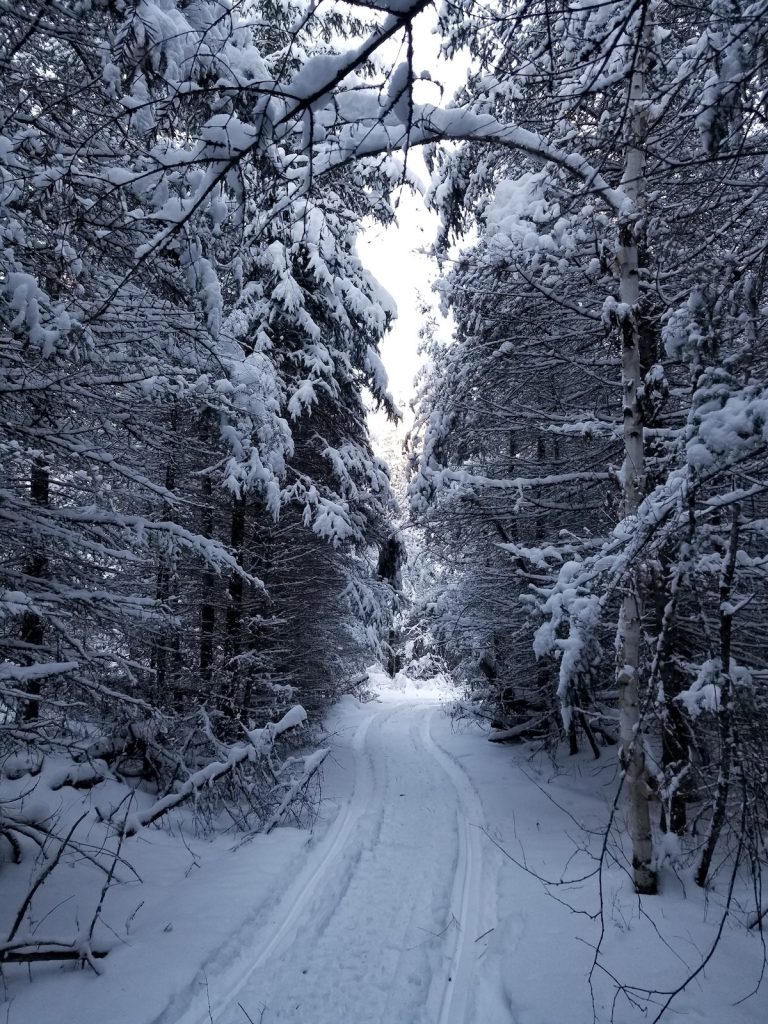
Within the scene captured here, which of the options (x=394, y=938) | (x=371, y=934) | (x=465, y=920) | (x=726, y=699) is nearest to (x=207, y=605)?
(x=371, y=934)

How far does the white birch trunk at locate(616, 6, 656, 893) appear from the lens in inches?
189

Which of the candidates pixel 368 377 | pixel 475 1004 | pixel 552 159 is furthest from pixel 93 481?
pixel 368 377

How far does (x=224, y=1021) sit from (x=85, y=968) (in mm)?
1249

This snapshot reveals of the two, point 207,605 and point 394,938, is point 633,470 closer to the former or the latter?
point 394,938

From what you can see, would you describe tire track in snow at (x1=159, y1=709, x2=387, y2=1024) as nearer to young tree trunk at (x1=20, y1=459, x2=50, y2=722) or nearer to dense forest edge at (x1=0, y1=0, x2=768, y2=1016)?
dense forest edge at (x1=0, y1=0, x2=768, y2=1016)

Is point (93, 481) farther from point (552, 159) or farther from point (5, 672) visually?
point (552, 159)

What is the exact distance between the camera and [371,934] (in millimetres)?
4773

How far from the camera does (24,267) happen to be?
4.78 m

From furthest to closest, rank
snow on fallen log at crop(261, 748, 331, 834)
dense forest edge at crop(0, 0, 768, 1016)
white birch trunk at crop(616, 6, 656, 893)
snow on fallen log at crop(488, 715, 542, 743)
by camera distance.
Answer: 1. snow on fallen log at crop(488, 715, 542, 743)
2. snow on fallen log at crop(261, 748, 331, 834)
3. white birch trunk at crop(616, 6, 656, 893)
4. dense forest edge at crop(0, 0, 768, 1016)

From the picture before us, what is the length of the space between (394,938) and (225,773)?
9.83 ft

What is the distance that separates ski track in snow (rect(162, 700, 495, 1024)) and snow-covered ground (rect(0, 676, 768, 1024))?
2 centimetres

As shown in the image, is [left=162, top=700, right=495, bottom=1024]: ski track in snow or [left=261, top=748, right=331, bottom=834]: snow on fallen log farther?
[left=261, top=748, right=331, bottom=834]: snow on fallen log

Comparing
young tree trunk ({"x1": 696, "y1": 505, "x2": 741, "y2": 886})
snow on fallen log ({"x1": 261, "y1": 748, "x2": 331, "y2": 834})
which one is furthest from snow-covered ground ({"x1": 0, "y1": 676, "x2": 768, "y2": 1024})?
young tree trunk ({"x1": 696, "y1": 505, "x2": 741, "y2": 886})

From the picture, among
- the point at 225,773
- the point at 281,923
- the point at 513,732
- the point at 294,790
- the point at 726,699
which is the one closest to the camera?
the point at 726,699
